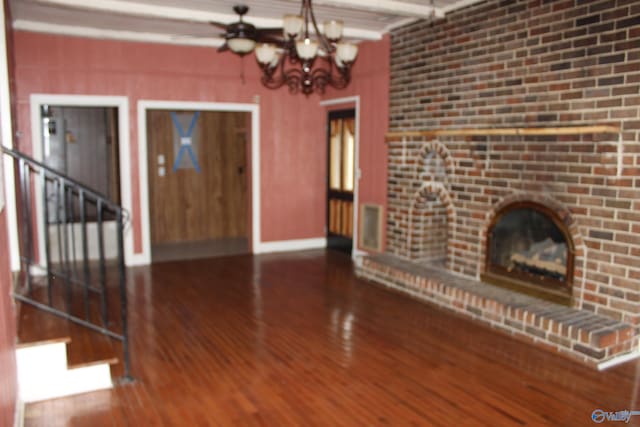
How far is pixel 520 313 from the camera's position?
155 inches

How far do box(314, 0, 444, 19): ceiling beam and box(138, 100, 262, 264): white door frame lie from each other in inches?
102

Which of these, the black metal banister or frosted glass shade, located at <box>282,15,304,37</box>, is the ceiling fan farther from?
the black metal banister

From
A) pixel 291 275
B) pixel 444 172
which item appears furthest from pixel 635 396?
pixel 291 275

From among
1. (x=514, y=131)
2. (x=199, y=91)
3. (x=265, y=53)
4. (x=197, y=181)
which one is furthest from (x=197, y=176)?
(x=514, y=131)

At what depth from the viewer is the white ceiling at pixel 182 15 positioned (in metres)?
4.70

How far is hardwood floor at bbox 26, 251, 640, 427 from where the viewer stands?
2.88 metres

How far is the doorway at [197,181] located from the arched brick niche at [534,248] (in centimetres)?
377

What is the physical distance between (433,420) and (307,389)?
80 centimetres

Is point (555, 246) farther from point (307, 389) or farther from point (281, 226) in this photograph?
point (281, 226)

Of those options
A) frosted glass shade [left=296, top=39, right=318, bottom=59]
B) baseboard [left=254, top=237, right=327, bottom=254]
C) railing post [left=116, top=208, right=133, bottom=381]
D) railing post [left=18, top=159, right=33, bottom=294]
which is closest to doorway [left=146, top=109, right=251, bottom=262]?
baseboard [left=254, top=237, right=327, bottom=254]

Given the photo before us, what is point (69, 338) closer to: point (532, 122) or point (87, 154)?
point (532, 122)

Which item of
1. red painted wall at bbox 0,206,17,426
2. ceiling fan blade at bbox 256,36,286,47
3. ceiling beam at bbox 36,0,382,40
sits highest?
ceiling beam at bbox 36,0,382,40

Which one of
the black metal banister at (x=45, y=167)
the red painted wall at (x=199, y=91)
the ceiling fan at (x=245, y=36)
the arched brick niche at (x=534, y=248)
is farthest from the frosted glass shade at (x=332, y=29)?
the red painted wall at (x=199, y=91)

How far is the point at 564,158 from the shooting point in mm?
3947
